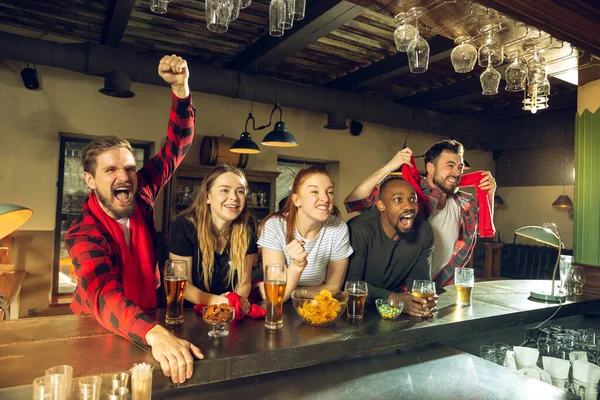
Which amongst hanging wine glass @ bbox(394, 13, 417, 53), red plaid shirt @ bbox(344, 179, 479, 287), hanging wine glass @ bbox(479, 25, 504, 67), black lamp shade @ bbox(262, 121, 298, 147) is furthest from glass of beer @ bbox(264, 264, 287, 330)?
black lamp shade @ bbox(262, 121, 298, 147)

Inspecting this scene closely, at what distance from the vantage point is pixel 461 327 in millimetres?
1773

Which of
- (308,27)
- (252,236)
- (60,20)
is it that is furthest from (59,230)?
(252,236)

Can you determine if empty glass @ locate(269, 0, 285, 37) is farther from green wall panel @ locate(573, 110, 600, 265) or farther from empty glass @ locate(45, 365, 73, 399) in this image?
green wall panel @ locate(573, 110, 600, 265)

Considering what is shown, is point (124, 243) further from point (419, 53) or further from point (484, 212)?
point (484, 212)

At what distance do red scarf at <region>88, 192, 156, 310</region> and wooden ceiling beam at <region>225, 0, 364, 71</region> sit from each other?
258 centimetres

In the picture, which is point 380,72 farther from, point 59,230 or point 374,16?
point 59,230

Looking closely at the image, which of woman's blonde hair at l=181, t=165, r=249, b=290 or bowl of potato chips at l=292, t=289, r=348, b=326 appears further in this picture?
woman's blonde hair at l=181, t=165, r=249, b=290

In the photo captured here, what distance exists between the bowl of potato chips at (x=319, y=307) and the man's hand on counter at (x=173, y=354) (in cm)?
46

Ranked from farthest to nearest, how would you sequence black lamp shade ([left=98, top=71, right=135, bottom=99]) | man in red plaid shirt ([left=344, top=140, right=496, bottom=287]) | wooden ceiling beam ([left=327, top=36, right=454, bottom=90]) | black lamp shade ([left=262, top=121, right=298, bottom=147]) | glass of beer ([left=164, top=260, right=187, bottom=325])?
black lamp shade ([left=262, top=121, right=298, bottom=147])
wooden ceiling beam ([left=327, top=36, right=454, bottom=90])
black lamp shade ([left=98, top=71, right=135, bottom=99])
man in red plaid shirt ([left=344, top=140, right=496, bottom=287])
glass of beer ([left=164, top=260, right=187, bottom=325])

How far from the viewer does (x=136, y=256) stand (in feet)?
6.48

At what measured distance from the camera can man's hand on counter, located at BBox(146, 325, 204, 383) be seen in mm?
1198

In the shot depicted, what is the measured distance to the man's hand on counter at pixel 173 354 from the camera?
3.93ft

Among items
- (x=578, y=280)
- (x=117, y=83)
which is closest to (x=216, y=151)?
(x=117, y=83)

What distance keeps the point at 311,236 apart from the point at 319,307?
2.10 ft
